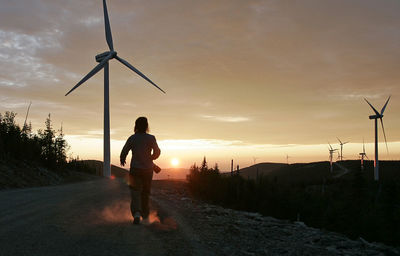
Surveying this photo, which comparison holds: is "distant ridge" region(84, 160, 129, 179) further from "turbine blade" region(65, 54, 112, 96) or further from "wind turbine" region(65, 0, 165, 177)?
"wind turbine" region(65, 0, 165, 177)

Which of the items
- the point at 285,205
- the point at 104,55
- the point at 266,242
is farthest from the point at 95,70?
the point at 266,242

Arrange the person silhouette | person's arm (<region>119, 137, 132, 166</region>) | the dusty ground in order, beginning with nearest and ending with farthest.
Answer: the dusty ground, the person silhouette, person's arm (<region>119, 137, 132, 166</region>)

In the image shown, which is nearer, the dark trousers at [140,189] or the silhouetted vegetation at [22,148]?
the dark trousers at [140,189]

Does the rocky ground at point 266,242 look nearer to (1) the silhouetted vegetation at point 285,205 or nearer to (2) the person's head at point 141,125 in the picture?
(2) the person's head at point 141,125

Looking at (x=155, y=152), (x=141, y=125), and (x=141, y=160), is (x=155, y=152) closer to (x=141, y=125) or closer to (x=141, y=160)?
(x=141, y=160)

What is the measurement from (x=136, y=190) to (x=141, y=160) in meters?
0.71

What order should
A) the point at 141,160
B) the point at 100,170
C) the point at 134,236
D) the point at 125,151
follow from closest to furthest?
the point at 134,236, the point at 141,160, the point at 125,151, the point at 100,170

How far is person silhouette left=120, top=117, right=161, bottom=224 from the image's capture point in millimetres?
8453

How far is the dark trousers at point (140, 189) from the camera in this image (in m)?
8.27

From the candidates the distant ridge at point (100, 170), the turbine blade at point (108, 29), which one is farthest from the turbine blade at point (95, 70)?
the distant ridge at point (100, 170)

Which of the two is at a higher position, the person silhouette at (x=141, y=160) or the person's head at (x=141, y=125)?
the person's head at (x=141, y=125)

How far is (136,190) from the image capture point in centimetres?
840

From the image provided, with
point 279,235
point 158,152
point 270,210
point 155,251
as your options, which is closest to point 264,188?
Answer: point 270,210

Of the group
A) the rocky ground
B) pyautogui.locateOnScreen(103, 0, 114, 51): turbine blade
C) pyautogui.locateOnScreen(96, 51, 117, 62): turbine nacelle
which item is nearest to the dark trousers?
the rocky ground
